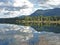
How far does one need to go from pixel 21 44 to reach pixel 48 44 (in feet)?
7.82

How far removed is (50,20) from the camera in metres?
105

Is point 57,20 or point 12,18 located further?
point 12,18

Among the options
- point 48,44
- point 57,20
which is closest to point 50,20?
point 57,20

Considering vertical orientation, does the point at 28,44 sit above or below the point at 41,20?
above

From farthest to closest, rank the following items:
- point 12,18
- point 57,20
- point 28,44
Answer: point 12,18 < point 57,20 < point 28,44

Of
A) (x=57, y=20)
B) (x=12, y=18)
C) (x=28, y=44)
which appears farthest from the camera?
(x=12, y=18)

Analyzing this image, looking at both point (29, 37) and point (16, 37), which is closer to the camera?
point (29, 37)

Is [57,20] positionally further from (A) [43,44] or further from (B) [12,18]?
(A) [43,44]

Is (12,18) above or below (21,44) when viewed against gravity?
below

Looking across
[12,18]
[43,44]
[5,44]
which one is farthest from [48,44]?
[12,18]

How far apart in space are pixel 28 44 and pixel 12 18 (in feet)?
365

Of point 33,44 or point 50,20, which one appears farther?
point 50,20

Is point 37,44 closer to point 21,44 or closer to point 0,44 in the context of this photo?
point 21,44

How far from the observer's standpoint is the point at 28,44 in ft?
75.4
